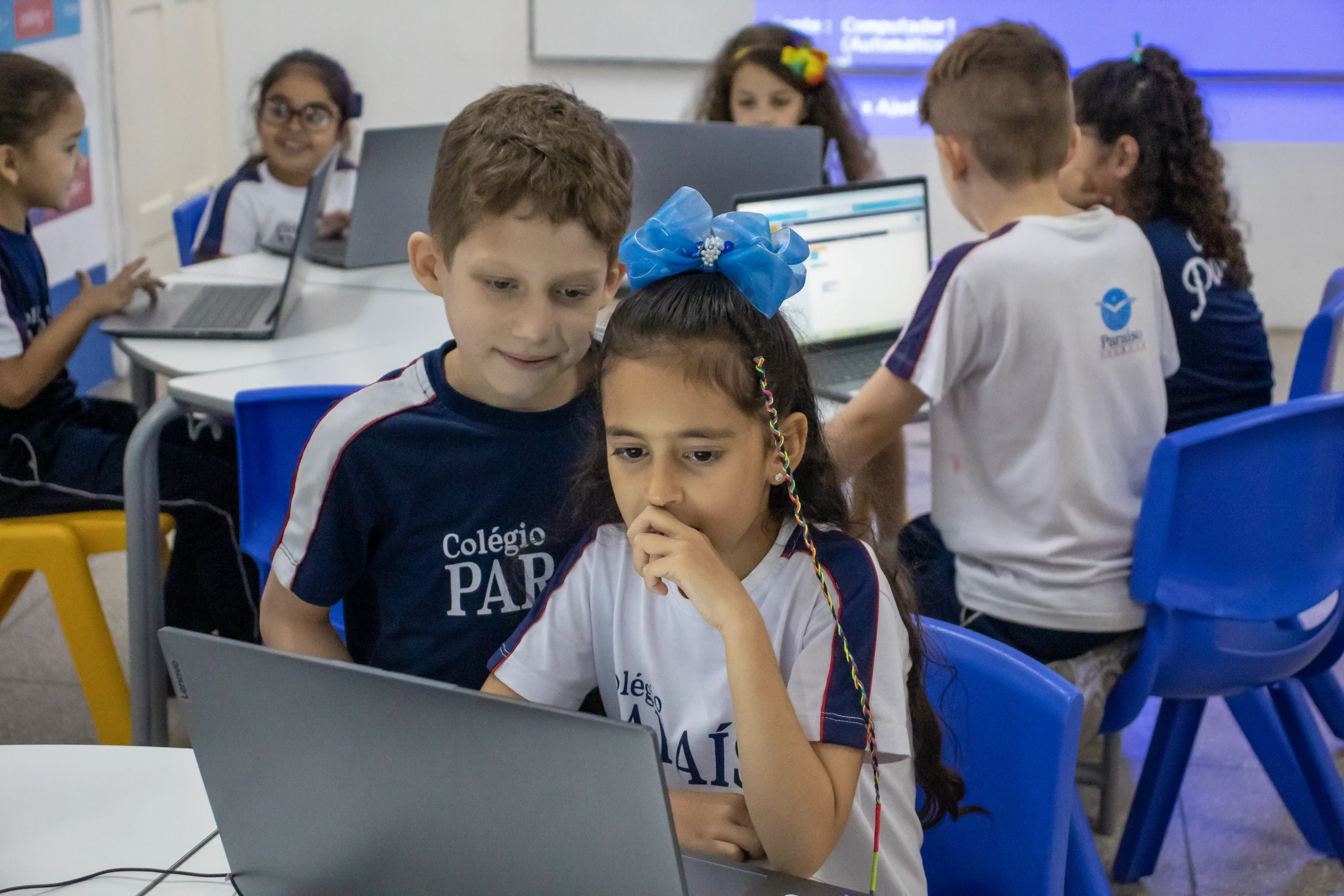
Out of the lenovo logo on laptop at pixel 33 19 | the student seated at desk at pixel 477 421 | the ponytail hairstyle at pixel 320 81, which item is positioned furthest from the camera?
the lenovo logo on laptop at pixel 33 19

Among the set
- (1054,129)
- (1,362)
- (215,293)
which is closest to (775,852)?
(1054,129)

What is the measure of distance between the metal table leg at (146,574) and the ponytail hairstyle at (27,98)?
0.64 meters

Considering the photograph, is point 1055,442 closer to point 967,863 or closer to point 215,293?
point 967,863

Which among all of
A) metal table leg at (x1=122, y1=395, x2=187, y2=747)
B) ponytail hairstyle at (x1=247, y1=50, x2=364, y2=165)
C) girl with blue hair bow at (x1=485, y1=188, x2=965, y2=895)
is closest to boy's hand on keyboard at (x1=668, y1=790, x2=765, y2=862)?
girl with blue hair bow at (x1=485, y1=188, x2=965, y2=895)

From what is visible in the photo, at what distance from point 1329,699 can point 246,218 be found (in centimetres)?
256

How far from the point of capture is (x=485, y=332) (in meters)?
1.11

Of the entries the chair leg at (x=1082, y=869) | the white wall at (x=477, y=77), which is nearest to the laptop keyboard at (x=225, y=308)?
the chair leg at (x=1082, y=869)

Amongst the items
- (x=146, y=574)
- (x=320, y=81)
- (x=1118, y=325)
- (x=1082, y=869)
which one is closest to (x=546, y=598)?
(x=1082, y=869)

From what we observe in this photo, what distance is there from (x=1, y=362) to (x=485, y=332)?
1323mm

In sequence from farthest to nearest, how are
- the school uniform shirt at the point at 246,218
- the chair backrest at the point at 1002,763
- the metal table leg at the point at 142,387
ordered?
the school uniform shirt at the point at 246,218
the metal table leg at the point at 142,387
the chair backrest at the point at 1002,763

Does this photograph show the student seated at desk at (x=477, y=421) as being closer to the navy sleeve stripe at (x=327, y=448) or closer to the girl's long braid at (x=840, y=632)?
the navy sleeve stripe at (x=327, y=448)

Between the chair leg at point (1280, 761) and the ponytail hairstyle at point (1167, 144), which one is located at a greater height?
the ponytail hairstyle at point (1167, 144)

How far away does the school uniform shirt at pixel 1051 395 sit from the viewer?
1657 millimetres

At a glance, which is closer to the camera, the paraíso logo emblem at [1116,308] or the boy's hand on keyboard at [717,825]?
the boy's hand on keyboard at [717,825]
